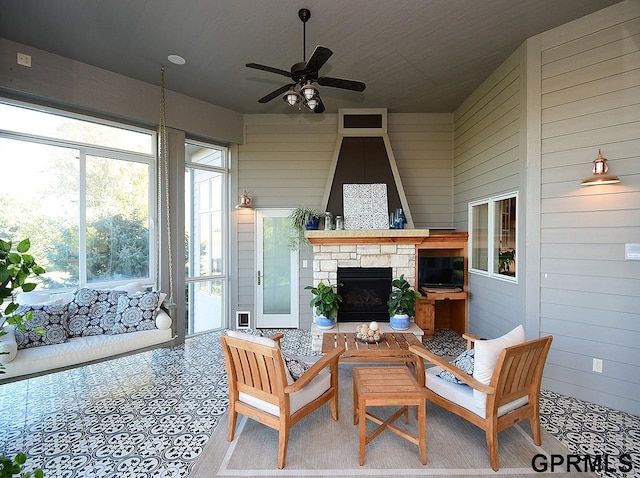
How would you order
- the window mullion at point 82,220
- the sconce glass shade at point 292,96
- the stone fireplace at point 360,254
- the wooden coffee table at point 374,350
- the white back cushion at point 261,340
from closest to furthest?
the white back cushion at point 261,340, the sconce glass shade at point 292,96, the wooden coffee table at point 374,350, the window mullion at point 82,220, the stone fireplace at point 360,254

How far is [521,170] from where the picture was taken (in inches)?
136

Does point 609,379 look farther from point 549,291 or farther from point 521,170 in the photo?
point 521,170

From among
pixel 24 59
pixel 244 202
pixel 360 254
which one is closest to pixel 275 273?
pixel 244 202

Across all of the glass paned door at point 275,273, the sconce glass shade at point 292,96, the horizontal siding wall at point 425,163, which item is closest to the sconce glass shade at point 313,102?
the sconce glass shade at point 292,96

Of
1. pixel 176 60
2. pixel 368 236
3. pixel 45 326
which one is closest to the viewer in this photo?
pixel 45 326

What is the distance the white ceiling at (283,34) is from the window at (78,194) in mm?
858

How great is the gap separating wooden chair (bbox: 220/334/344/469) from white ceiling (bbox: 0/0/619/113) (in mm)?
3072

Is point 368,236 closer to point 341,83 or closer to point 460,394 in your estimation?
point 341,83

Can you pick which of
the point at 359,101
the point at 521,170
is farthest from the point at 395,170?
the point at 521,170

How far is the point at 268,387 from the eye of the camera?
2.24m

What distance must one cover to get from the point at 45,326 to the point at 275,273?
311cm

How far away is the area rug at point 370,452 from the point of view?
2115mm

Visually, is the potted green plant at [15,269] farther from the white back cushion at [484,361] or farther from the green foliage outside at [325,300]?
the green foliage outside at [325,300]

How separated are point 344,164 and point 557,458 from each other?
431 centimetres
